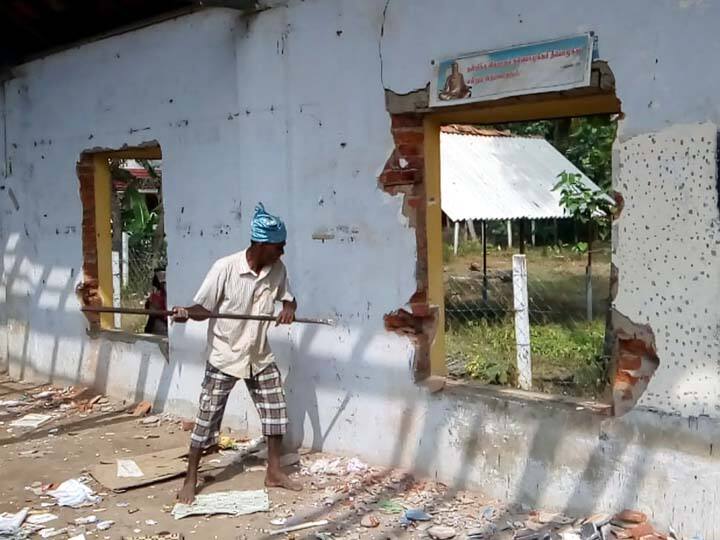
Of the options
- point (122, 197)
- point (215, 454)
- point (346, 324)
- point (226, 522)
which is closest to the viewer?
point (226, 522)

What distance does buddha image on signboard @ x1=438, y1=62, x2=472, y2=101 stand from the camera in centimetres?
467

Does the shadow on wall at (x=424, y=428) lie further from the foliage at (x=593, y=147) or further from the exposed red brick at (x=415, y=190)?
the foliage at (x=593, y=147)

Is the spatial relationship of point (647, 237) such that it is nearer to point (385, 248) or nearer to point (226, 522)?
point (385, 248)

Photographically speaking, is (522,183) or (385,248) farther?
(522,183)

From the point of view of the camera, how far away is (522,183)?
12977 mm

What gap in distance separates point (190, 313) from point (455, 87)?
2.00 metres

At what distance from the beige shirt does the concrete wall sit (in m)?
0.60

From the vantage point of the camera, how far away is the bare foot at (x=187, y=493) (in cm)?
505

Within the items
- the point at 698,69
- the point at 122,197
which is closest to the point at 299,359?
the point at 698,69

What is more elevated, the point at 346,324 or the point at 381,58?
the point at 381,58

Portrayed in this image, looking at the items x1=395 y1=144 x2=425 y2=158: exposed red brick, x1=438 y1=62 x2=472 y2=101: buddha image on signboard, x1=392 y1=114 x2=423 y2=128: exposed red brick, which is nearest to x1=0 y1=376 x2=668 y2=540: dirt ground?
x1=395 y1=144 x2=425 y2=158: exposed red brick

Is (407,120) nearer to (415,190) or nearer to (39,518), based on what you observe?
(415,190)

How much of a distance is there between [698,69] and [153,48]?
186 inches

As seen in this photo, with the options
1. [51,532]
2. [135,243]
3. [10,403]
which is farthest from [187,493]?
[135,243]
